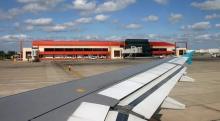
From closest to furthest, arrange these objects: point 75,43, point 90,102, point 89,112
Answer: point 89,112 → point 90,102 → point 75,43

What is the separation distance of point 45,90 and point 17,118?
1608 mm

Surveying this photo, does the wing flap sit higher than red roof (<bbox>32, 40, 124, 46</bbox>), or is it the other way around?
red roof (<bbox>32, 40, 124, 46</bbox>)

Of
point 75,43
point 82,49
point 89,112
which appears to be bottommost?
point 89,112

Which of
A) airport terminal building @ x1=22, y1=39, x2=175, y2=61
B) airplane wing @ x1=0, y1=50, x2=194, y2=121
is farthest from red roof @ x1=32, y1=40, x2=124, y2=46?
airplane wing @ x1=0, y1=50, x2=194, y2=121

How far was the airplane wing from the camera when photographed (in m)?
3.04

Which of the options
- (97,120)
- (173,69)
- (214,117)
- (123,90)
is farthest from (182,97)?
(97,120)

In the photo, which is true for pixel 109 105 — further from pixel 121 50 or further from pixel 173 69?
pixel 121 50

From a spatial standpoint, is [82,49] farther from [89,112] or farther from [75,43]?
[89,112]

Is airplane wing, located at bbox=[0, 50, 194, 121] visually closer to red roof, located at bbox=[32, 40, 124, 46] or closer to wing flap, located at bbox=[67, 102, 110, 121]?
wing flap, located at bbox=[67, 102, 110, 121]

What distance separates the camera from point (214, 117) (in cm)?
945

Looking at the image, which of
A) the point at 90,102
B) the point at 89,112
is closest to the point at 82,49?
the point at 90,102

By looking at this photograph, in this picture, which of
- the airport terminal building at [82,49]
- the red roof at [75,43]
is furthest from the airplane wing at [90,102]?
the red roof at [75,43]

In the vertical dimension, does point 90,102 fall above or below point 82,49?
below

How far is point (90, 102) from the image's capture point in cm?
373
